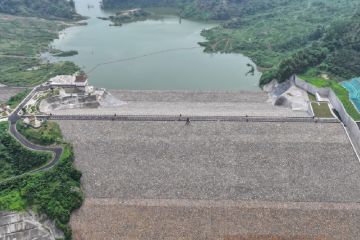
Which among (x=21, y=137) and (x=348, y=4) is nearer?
(x=21, y=137)

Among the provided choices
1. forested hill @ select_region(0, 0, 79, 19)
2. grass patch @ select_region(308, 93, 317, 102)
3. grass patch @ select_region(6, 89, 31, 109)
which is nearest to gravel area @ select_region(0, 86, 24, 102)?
grass patch @ select_region(6, 89, 31, 109)

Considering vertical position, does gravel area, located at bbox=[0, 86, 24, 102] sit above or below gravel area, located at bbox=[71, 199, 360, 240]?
below

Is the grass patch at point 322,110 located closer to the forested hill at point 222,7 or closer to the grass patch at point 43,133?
the grass patch at point 43,133

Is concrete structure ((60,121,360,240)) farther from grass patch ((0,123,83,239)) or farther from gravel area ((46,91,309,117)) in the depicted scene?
gravel area ((46,91,309,117))

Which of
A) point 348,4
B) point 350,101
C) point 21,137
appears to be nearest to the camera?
point 21,137

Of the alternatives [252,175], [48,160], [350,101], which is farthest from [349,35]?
[48,160]

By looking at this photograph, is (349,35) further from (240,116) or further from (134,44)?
(134,44)

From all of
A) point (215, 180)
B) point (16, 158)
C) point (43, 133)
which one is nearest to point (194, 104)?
point (215, 180)

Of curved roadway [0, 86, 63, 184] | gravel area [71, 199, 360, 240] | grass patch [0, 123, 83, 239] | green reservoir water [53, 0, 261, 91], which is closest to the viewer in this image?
gravel area [71, 199, 360, 240]
